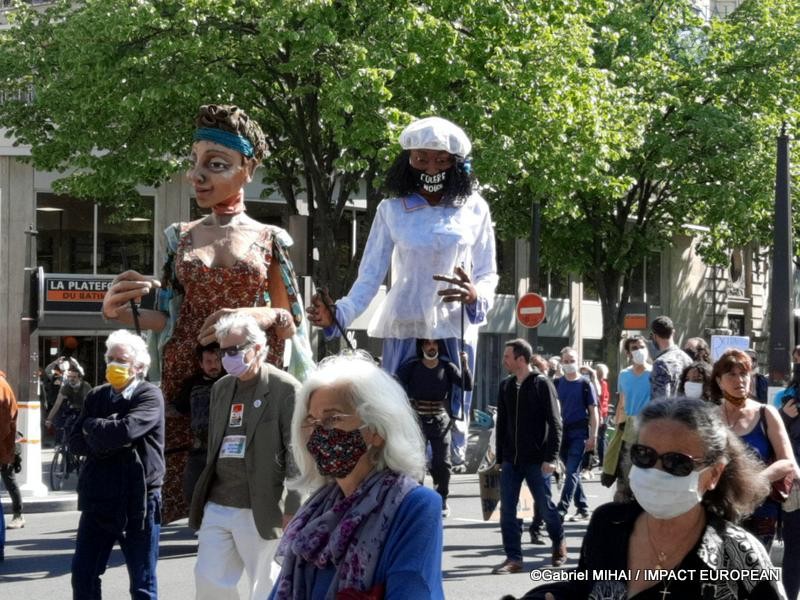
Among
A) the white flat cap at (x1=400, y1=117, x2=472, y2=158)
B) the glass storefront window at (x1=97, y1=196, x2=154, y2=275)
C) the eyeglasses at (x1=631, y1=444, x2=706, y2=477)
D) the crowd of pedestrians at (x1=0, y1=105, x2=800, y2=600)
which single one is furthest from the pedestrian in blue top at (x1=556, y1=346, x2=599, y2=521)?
the glass storefront window at (x1=97, y1=196, x2=154, y2=275)

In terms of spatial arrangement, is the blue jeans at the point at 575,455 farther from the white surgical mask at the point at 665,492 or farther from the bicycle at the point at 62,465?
the white surgical mask at the point at 665,492

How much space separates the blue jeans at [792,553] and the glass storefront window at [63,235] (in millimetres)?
24551

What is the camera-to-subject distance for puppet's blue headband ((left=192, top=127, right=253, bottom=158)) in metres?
6.21

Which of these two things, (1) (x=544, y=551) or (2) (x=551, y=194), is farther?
(2) (x=551, y=194)

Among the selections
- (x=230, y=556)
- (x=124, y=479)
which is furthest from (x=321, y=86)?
(x=230, y=556)

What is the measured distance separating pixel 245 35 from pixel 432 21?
2801 millimetres

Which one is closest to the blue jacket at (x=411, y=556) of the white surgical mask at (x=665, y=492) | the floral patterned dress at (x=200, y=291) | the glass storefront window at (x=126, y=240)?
the white surgical mask at (x=665, y=492)

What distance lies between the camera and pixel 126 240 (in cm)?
3212

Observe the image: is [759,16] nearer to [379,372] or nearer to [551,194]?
[551,194]

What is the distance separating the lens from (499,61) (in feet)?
74.8

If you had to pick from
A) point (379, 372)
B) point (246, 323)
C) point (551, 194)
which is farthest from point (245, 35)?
point (379, 372)

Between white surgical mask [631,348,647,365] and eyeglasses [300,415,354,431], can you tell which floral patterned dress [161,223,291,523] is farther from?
white surgical mask [631,348,647,365]

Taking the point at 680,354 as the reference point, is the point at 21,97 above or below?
above

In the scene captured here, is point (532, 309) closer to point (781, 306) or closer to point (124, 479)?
point (781, 306)
